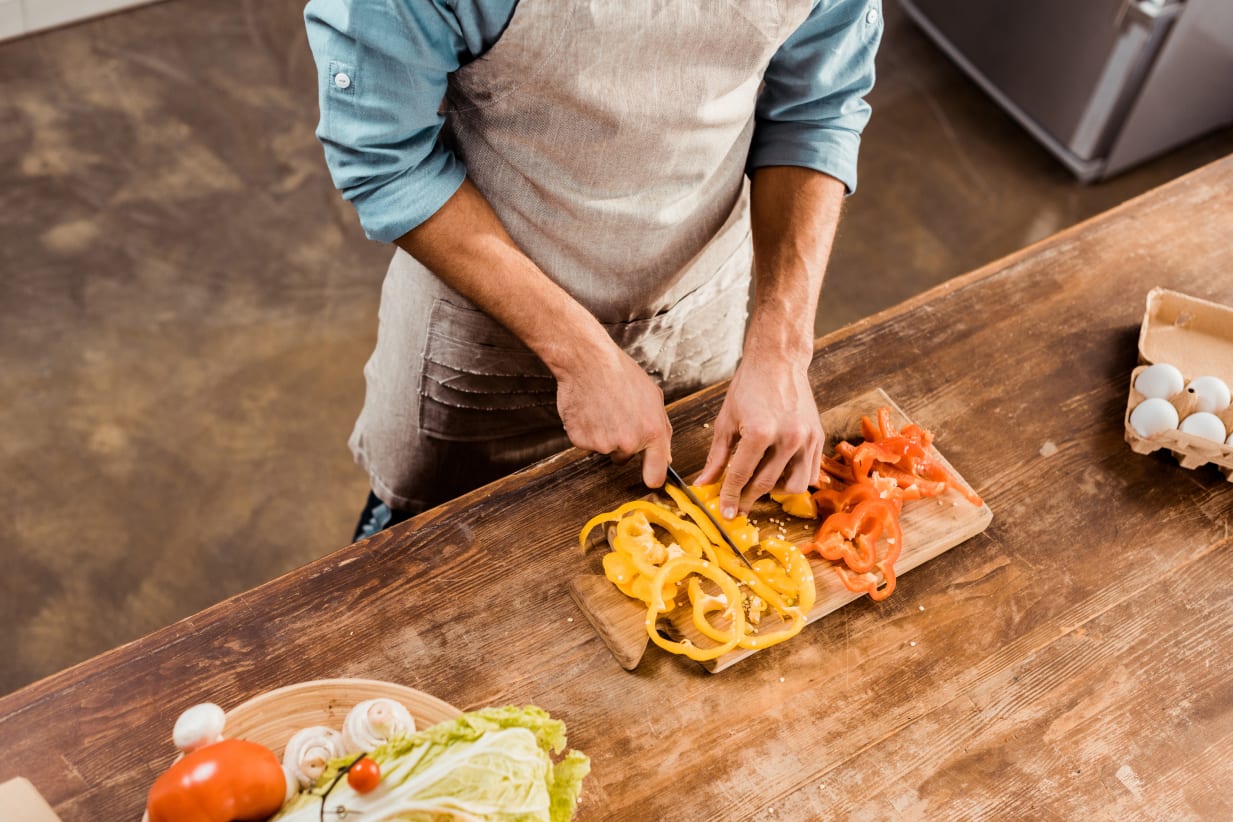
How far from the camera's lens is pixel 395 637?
136cm

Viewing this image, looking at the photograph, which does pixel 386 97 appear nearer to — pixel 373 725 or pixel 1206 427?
pixel 373 725

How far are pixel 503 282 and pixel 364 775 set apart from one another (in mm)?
714

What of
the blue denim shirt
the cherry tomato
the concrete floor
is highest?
the blue denim shirt

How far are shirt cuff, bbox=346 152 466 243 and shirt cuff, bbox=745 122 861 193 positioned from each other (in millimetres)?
556

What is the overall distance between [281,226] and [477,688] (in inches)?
94.9

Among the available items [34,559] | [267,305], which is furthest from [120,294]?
[34,559]

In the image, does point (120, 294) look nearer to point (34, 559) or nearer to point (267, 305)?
point (267, 305)

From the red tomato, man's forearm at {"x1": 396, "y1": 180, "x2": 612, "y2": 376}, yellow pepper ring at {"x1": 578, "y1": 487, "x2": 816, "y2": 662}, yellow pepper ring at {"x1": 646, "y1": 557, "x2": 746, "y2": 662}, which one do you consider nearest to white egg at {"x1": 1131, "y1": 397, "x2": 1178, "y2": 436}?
yellow pepper ring at {"x1": 578, "y1": 487, "x2": 816, "y2": 662}

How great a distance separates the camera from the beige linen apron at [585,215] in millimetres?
1284

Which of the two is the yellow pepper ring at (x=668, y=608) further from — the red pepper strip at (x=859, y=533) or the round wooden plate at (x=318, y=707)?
the round wooden plate at (x=318, y=707)

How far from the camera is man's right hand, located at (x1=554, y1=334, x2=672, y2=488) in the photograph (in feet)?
4.69

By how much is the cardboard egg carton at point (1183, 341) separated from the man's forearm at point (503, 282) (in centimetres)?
89

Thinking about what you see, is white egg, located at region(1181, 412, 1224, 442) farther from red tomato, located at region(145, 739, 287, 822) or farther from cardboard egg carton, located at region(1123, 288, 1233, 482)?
red tomato, located at region(145, 739, 287, 822)

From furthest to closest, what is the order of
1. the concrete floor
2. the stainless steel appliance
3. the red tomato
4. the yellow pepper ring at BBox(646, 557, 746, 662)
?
the stainless steel appliance, the concrete floor, the yellow pepper ring at BBox(646, 557, 746, 662), the red tomato
